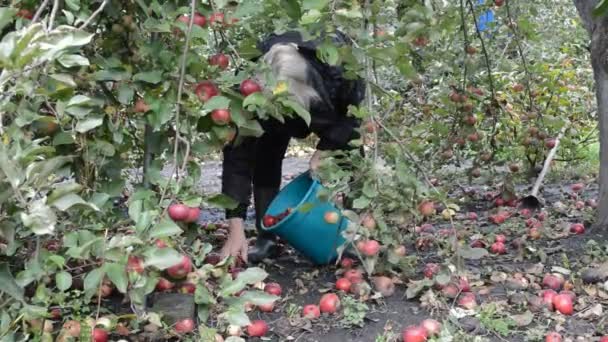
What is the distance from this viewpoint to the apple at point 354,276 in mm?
2885

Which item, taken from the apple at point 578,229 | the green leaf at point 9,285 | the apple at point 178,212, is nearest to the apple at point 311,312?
the apple at point 178,212

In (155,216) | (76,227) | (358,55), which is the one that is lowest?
(76,227)

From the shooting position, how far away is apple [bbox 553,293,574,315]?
268cm

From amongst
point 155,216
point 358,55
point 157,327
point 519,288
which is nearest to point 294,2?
point 358,55

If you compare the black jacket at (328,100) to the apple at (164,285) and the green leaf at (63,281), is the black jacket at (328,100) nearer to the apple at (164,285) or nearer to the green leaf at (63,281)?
the apple at (164,285)

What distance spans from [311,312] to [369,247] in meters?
0.30

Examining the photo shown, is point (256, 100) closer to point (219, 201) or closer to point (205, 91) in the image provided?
point (205, 91)

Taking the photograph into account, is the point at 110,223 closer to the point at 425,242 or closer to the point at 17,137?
the point at 17,137

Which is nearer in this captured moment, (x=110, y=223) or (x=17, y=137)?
(x=17, y=137)

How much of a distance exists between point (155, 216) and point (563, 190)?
12.4 ft

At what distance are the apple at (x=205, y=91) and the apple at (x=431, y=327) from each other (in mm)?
989

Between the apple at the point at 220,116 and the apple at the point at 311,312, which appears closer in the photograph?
the apple at the point at 220,116

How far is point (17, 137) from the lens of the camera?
1839mm

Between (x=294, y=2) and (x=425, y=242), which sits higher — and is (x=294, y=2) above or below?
above
